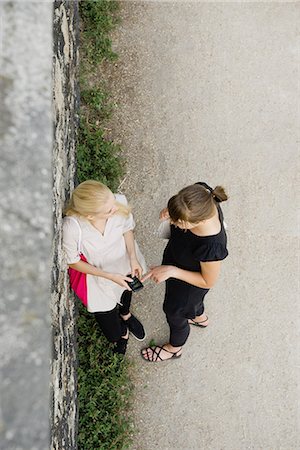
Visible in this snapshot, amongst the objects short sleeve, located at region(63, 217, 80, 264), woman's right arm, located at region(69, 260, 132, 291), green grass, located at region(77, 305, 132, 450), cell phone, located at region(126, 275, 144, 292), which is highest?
short sleeve, located at region(63, 217, 80, 264)

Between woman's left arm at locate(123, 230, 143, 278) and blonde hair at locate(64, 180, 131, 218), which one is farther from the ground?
blonde hair at locate(64, 180, 131, 218)

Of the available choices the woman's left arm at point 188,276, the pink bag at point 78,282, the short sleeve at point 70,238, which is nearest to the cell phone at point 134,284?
the woman's left arm at point 188,276

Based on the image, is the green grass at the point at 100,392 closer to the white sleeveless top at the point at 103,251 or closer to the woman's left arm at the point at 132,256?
the white sleeveless top at the point at 103,251

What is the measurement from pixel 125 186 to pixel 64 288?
1783 millimetres

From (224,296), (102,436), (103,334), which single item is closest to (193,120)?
(224,296)

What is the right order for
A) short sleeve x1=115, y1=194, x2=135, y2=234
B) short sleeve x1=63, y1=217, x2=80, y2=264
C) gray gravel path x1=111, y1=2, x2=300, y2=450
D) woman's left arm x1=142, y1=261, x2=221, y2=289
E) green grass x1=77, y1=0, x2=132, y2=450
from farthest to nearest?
gray gravel path x1=111, y1=2, x2=300, y2=450
green grass x1=77, y1=0, x2=132, y2=450
short sleeve x1=115, y1=194, x2=135, y2=234
woman's left arm x1=142, y1=261, x2=221, y2=289
short sleeve x1=63, y1=217, x2=80, y2=264

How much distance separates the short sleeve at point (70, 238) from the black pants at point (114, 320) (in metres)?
0.85

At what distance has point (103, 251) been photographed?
11.7 ft

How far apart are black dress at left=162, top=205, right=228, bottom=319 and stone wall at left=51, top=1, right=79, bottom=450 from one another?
712mm

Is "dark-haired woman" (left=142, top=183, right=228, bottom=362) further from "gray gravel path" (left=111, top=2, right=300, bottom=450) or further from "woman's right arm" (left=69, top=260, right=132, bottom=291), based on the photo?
"gray gravel path" (left=111, top=2, right=300, bottom=450)

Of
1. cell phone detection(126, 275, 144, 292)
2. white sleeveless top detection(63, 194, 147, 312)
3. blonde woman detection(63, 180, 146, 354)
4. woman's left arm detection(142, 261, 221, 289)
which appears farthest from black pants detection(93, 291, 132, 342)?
woman's left arm detection(142, 261, 221, 289)

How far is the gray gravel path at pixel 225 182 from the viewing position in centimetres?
445

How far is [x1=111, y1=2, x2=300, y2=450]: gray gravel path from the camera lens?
445 centimetres

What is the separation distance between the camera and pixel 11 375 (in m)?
1.69
